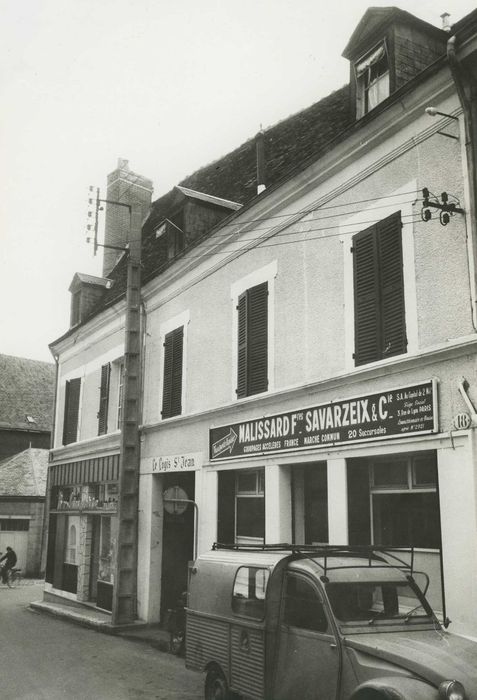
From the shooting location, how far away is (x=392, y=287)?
867 cm

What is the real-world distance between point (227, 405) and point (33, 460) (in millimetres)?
23604

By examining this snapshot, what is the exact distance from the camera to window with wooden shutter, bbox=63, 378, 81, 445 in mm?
19766

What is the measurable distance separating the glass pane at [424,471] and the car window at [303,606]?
A: 93.2 inches

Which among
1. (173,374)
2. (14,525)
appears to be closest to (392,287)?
(173,374)

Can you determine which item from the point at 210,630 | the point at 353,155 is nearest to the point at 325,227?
the point at 353,155

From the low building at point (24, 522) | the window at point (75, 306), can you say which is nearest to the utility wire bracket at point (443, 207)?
the window at point (75, 306)

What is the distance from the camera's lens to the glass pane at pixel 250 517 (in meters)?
11.4

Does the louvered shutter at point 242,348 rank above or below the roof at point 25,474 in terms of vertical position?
above

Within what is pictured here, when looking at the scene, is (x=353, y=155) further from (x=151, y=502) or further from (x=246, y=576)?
(x=151, y=502)

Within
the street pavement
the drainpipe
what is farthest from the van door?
the drainpipe

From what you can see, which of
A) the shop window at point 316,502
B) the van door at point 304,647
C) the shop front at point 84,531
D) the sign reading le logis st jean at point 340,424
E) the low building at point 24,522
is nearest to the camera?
the van door at point 304,647

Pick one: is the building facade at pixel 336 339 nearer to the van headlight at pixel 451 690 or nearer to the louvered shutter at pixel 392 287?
the louvered shutter at pixel 392 287

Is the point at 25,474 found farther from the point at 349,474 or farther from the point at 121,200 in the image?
the point at 349,474

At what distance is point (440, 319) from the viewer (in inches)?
309
